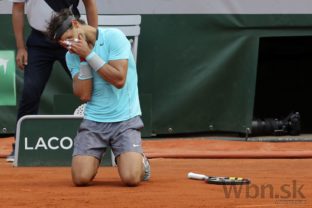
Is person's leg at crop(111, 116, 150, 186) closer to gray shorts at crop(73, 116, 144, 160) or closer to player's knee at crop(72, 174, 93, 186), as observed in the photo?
gray shorts at crop(73, 116, 144, 160)

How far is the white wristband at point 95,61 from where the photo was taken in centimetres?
653

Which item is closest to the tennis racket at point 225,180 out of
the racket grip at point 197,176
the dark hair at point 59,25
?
the racket grip at point 197,176

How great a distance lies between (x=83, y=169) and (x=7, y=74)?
3.68 metres

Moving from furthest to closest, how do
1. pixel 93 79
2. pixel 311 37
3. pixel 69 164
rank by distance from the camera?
pixel 311 37 < pixel 69 164 < pixel 93 79

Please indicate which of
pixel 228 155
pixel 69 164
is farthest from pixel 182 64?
pixel 69 164

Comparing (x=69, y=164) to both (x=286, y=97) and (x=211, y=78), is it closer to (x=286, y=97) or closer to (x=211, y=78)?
(x=211, y=78)

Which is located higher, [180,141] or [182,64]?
[182,64]

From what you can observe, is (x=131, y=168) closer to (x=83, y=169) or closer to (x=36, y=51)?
(x=83, y=169)

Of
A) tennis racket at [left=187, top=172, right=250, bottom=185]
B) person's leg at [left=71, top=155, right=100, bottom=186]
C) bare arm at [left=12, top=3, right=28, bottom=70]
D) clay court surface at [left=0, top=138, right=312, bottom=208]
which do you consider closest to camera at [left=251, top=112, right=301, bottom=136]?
clay court surface at [left=0, top=138, right=312, bottom=208]

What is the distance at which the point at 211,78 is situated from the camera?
34.1ft

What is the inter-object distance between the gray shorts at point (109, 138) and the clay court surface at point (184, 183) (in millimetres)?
251

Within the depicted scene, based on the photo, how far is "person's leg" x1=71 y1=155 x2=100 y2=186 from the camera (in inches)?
262

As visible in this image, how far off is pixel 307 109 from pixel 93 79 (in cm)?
534

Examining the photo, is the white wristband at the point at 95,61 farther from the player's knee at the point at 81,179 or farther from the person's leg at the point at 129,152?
the player's knee at the point at 81,179
